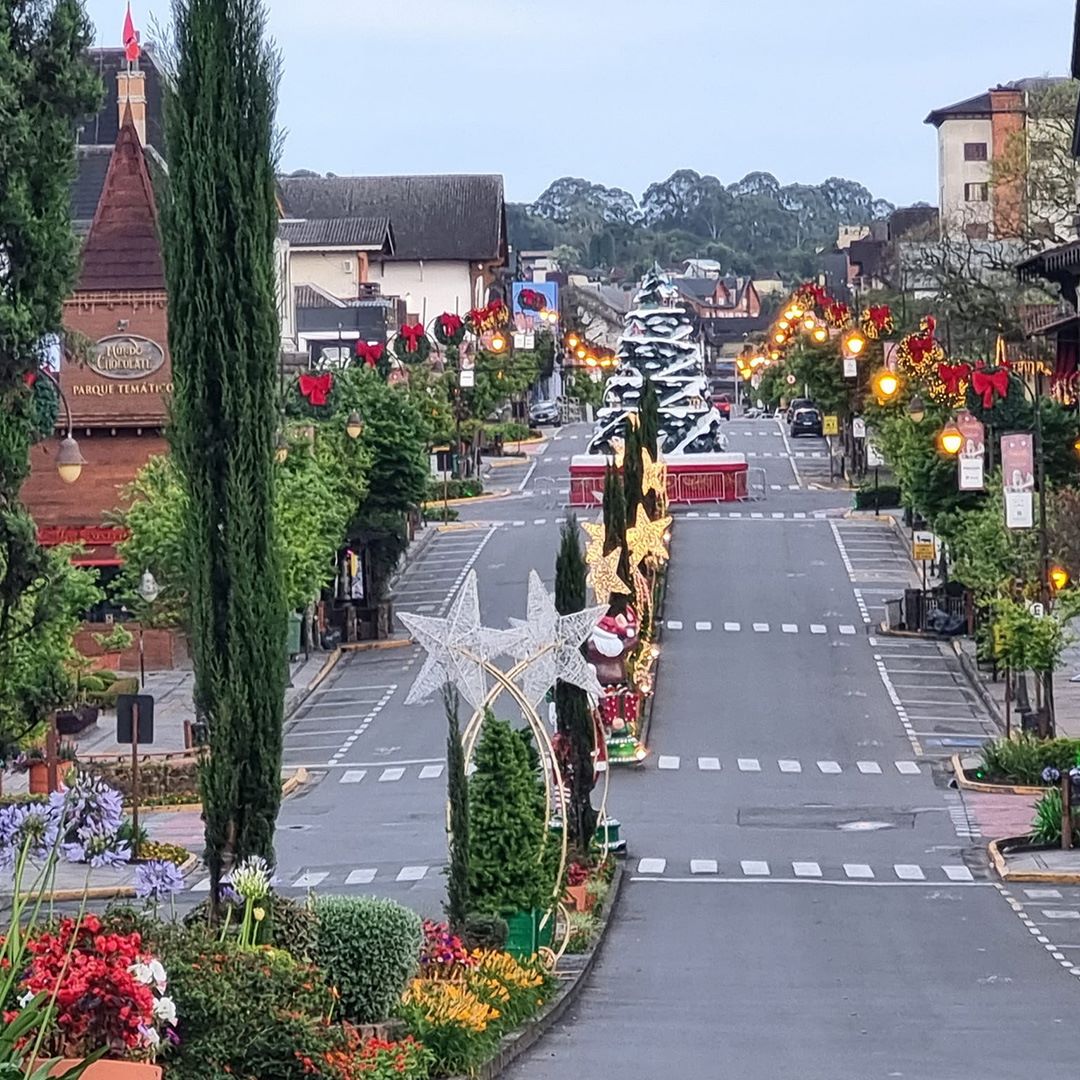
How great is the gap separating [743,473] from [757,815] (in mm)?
51107

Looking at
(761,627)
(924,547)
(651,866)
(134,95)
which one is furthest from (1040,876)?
(134,95)

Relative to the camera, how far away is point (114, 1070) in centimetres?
1294

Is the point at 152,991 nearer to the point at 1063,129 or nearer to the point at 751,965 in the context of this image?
the point at 751,965

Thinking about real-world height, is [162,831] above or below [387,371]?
below

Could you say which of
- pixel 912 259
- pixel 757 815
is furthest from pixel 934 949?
pixel 912 259

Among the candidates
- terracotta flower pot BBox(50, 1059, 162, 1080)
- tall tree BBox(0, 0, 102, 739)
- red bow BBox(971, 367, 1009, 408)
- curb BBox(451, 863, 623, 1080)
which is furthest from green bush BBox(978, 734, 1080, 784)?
terracotta flower pot BBox(50, 1059, 162, 1080)

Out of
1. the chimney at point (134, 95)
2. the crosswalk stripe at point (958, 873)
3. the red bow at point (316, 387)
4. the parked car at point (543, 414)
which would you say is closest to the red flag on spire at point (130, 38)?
the chimney at point (134, 95)

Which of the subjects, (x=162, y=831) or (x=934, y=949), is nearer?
(x=934, y=949)

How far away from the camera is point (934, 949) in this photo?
28859 mm

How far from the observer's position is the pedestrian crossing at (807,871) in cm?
3556

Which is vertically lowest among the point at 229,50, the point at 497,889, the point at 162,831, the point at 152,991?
the point at 162,831

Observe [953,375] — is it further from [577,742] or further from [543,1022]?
[543,1022]

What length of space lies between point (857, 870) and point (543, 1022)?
15.8 m

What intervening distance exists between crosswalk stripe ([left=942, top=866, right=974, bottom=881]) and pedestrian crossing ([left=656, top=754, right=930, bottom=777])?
9443 millimetres
